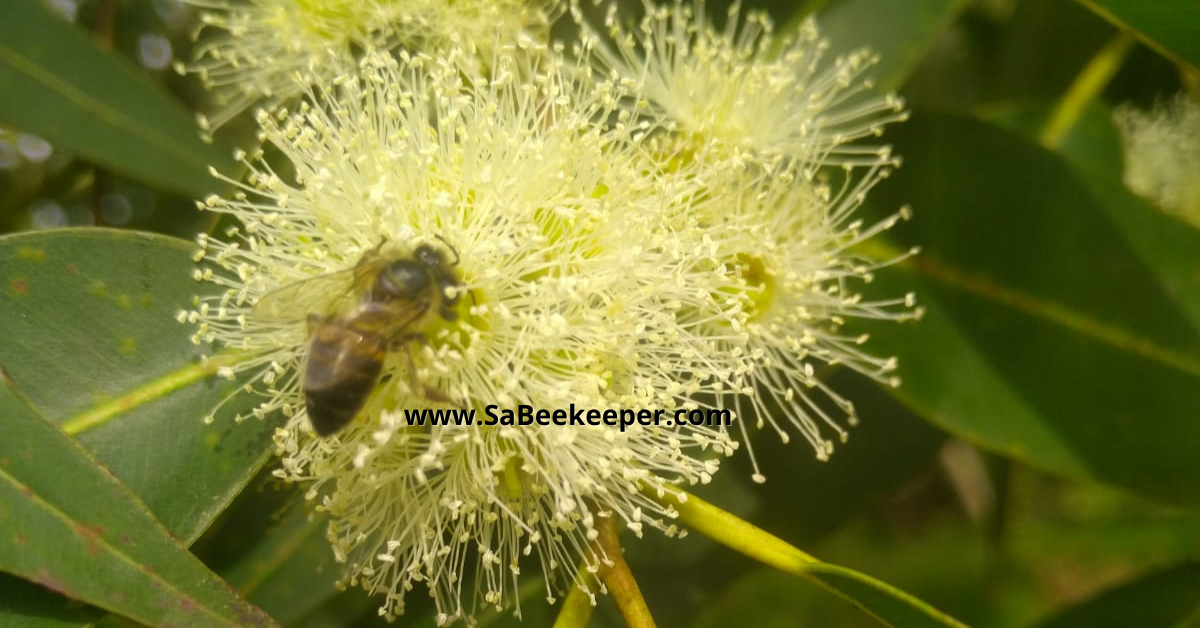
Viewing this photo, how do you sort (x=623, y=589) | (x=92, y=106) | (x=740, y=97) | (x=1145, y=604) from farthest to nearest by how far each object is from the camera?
(x=92, y=106) < (x=1145, y=604) < (x=740, y=97) < (x=623, y=589)

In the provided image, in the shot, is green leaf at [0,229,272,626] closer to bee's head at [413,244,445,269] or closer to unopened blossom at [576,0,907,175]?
bee's head at [413,244,445,269]

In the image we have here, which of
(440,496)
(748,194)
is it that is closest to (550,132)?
(748,194)

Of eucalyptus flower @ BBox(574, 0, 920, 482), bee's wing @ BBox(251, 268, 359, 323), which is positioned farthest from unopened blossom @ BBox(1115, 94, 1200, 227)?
bee's wing @ BBox(251, 268, 359, 323)

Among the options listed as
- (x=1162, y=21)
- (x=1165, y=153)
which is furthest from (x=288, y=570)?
(x=1165, y=153)

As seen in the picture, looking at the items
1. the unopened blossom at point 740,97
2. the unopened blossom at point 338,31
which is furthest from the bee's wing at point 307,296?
the unopened blossom at point 740,97

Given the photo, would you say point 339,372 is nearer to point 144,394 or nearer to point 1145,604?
point 144,394

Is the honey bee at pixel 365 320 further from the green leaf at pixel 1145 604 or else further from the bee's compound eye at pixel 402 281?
the green leaf at pixel 1145 604
